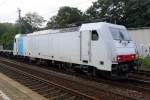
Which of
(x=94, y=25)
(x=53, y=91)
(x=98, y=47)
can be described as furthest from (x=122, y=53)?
(x=53, y=91)

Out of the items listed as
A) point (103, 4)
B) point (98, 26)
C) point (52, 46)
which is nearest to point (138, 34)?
point (52, 46)

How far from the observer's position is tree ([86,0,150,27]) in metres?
47.9

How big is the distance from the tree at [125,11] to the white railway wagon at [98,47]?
2748cm

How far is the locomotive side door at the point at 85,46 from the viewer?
1604cm

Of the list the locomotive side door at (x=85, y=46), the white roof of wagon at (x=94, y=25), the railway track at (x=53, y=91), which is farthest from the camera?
the locomotive side door at (x=85, y=46)

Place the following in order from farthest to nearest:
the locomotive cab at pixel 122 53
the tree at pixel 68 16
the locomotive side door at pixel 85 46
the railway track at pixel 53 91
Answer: the tree at pixel 68 16
the locomotive side door at pixel 85 46
the locomotive cab at pixel 122 53
the railway track at pixel 53 91

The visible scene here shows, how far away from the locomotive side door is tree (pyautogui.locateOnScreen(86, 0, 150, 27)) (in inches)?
1152

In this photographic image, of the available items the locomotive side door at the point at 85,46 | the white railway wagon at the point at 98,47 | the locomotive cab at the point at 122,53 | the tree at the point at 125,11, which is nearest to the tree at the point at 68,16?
the tree at the point at 125,11

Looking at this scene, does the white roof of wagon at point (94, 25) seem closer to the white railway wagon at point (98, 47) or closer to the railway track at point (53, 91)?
the white railway wagon at point (98, 47)

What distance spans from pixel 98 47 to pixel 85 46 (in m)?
1.26

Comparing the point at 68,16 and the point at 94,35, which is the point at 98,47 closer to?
the point at 94,35

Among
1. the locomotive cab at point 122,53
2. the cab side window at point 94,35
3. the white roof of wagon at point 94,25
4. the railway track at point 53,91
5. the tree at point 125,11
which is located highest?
the tree at point 125,11

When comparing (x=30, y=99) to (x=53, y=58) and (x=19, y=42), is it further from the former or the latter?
(x=19, y=42)

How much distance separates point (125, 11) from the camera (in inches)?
2026
